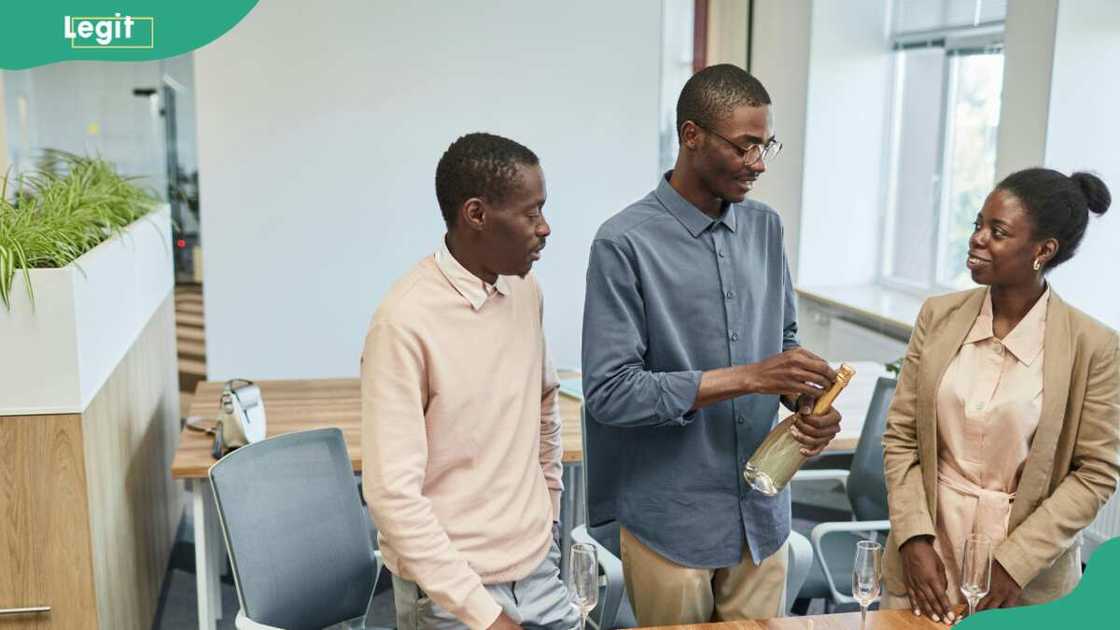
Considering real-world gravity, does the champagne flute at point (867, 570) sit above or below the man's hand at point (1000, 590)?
above

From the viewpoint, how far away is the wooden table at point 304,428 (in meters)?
2.96

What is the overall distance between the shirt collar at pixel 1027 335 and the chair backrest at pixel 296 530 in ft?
4.41

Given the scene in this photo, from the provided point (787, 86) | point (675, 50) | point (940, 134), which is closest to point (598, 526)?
point (940, 134)

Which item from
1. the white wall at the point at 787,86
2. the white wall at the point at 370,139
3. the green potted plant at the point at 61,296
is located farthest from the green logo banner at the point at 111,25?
the white wall at the point at 787,86

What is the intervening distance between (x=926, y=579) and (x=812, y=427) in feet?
1.32

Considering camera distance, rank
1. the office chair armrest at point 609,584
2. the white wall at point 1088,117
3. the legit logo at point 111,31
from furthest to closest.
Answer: the legit logo at point 111,31
the white wall at point 1088,117
the office chair armrest at point 609,584

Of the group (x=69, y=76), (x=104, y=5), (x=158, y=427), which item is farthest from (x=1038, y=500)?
(x=69, y=76)

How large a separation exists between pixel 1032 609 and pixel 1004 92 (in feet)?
9.02

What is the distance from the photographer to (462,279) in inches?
64.0

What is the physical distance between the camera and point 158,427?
3795mm

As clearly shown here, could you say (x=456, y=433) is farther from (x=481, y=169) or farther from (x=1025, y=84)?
(x=1025, y=84)

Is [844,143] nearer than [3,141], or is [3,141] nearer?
[844,143]

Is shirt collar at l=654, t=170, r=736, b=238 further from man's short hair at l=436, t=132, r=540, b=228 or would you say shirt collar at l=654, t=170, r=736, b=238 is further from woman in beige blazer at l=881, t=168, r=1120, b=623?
woman in beige blazer at l=881, t=168, r=1120, b=623

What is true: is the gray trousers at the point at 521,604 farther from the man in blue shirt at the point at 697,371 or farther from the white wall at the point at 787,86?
the white wall at the point at 787,86
